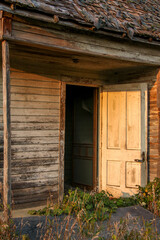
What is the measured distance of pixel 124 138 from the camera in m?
7.35

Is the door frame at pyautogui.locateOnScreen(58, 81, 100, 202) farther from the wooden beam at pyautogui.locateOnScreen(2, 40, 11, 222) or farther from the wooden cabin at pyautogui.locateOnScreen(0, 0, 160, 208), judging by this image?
the wooden beam at pyautogui.locateOnScreen(2, 40, 11, 222)

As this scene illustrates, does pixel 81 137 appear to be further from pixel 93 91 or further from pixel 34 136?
pixel 34 136

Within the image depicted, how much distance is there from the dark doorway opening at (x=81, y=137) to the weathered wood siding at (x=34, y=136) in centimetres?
151

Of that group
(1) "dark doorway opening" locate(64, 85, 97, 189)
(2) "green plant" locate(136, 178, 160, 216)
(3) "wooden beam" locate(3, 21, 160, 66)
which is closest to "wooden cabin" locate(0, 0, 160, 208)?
(3) "wooden beam" locate(3, 21, 160, 66)

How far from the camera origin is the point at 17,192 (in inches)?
258

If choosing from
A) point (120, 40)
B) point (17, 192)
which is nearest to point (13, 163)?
point (17, 192)

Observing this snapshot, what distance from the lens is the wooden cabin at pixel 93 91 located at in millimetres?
5387

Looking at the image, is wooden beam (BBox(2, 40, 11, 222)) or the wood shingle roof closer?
wooden beam (BBox(2, 40, 11, 222))

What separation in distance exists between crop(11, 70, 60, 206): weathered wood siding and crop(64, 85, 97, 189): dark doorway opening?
1.51 meters

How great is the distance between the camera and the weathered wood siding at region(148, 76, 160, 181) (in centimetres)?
705

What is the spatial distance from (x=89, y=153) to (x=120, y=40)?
3.70m

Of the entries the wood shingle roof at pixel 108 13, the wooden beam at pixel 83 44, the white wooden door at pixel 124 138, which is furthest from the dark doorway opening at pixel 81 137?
the wood shingle roof at pixel 108 13

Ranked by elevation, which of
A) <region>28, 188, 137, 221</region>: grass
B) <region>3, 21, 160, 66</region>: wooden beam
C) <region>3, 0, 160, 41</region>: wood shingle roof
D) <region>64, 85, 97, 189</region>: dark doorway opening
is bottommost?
<region>28, 188, 137, 221</region>: grass

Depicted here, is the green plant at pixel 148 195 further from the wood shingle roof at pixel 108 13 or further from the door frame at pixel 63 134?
the wood shingle roof at pixel 108 13
